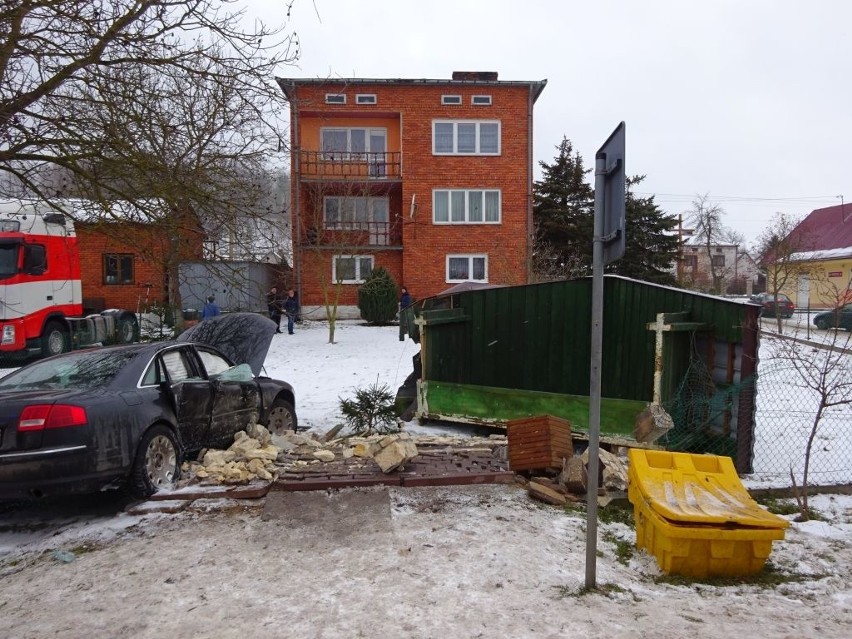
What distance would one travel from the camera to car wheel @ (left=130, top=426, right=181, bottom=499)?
16.6 feet

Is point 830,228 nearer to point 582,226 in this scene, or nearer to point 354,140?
point 582,226

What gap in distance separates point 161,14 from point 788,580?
23.5 feet

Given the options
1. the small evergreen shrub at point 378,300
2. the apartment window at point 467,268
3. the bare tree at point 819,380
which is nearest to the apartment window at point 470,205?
the apartment window at point 467,268

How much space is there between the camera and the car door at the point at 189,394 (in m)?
5.98

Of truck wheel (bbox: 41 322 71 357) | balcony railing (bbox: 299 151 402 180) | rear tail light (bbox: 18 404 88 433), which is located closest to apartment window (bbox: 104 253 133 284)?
balcony railing (bbox: 299 151 402 180)

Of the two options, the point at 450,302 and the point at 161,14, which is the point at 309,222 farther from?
the point at 161,14

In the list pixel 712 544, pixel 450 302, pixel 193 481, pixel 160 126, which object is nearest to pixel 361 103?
pixel 450 302

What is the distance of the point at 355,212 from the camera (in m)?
24.3

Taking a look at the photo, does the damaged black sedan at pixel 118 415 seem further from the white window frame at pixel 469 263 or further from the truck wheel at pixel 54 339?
the white window frame at pixel 469 263

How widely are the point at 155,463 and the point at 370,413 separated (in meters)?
3.43

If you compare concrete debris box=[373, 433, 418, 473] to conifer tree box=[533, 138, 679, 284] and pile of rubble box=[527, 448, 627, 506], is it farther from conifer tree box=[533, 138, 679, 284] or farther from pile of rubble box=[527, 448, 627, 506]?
conifer tree box=[533, 138, 679, 284]

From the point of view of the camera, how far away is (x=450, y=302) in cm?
948

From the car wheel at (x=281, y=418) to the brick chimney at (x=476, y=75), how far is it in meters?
21.4

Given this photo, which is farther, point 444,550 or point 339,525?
point 339,525
